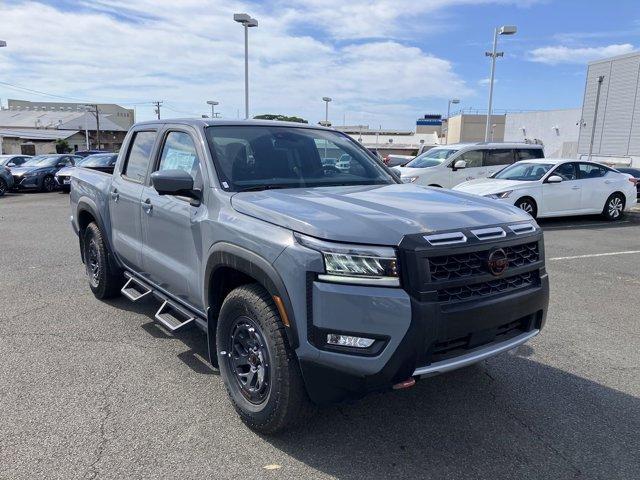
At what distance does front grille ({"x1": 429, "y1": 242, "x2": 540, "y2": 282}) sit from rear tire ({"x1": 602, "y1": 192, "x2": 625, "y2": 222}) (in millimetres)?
11273

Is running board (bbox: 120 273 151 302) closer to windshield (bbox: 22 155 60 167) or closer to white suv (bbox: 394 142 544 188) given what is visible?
white suv (bbox: 394 142 544 188)

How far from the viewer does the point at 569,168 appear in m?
12.2

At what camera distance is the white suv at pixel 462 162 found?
13.7 meters

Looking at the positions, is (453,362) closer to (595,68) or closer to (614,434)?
(614,434)

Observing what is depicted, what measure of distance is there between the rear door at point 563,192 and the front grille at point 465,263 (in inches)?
370

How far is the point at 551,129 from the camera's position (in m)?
52.4

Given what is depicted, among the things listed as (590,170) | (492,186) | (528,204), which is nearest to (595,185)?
(590,170)

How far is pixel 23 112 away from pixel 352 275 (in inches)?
3717

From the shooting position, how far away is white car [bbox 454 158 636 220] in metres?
11.4

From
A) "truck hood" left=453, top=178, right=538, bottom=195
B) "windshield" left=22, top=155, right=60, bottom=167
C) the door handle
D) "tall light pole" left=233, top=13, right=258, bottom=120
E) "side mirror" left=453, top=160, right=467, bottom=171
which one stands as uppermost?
"tall light pole" left=233, top=13, right=258, bottom=120

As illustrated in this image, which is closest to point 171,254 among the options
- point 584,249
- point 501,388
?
point 501,388

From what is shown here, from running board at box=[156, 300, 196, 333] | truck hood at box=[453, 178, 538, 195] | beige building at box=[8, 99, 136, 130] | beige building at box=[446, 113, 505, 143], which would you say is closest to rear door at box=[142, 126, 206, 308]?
running board at box=[156, 300, 196, 333]

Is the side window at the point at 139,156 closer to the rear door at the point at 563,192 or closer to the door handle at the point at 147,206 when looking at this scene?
the door handle at the point at 147,206

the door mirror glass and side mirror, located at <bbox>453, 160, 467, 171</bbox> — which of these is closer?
the door mirror glass
